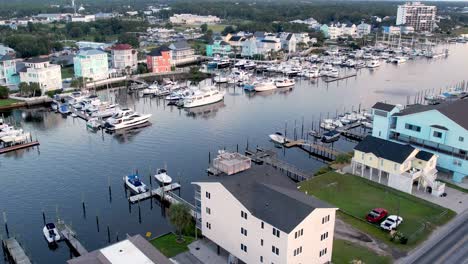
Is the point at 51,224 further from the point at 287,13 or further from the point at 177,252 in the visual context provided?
the point at 287,13

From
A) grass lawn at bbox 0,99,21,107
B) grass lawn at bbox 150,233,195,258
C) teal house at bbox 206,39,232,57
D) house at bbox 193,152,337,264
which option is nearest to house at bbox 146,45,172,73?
teal house at bbox 206,39,232,57

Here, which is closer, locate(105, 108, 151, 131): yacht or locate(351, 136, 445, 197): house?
locate(351, 136, 445, 197): house

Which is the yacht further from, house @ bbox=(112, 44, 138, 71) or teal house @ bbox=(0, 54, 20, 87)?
house @ bbox=(112, 44, 138, 71)

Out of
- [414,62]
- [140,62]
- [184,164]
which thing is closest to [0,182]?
[184,164]

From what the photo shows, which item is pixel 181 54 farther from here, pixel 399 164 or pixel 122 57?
pixel 399 164

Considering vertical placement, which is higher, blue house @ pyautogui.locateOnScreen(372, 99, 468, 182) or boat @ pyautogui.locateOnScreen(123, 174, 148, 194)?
blue house @ pyautogui.locateOnScreen(372, 99, 468, 182)

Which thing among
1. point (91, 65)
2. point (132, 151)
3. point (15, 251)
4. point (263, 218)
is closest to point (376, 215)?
point (263, 218)
